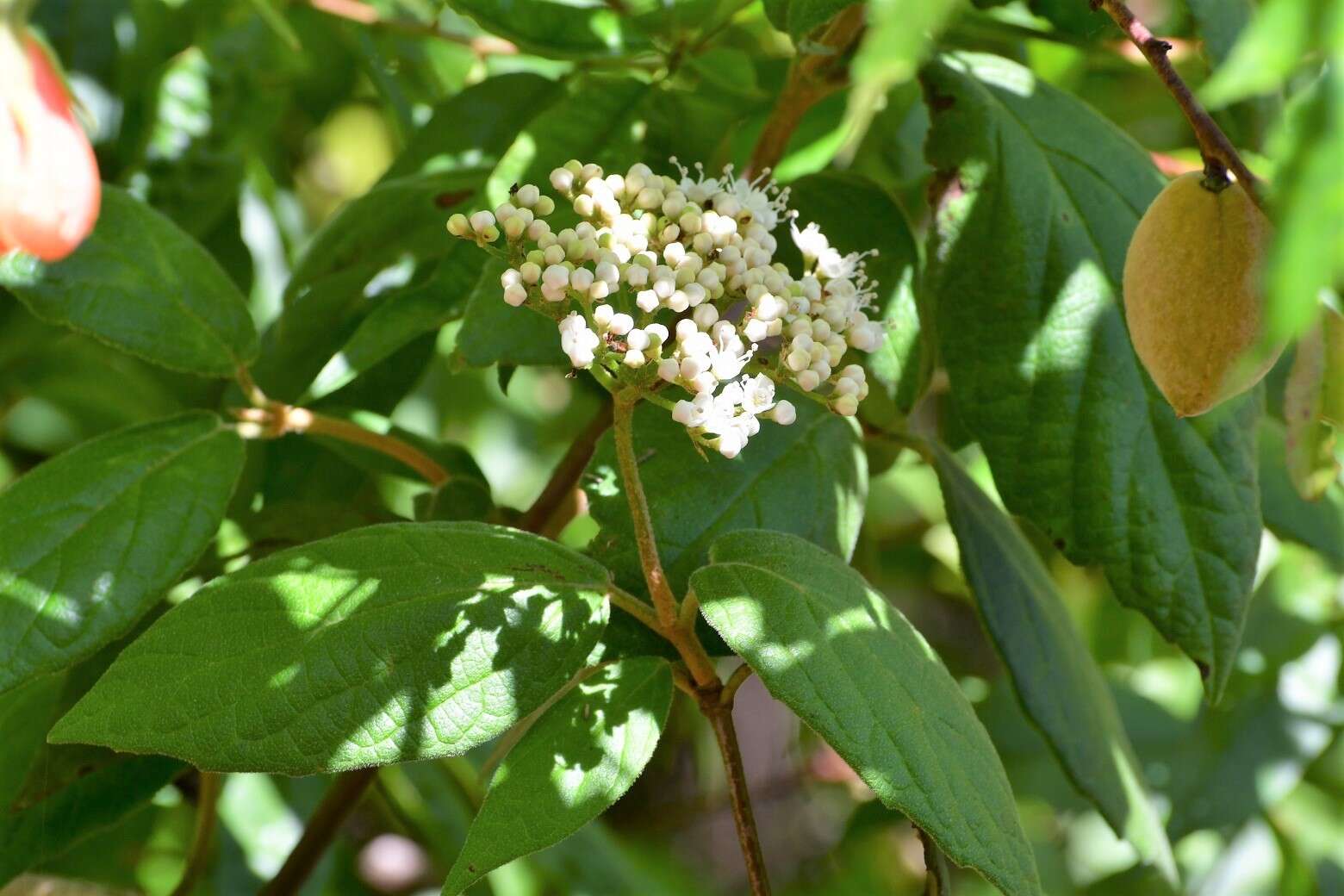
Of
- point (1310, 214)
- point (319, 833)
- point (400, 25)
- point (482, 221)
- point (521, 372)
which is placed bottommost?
point (521, 372)

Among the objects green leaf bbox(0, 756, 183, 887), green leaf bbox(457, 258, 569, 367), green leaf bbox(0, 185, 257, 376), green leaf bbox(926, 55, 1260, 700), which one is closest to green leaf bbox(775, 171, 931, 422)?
green leaf bbox(926, 55, 1260, 700)

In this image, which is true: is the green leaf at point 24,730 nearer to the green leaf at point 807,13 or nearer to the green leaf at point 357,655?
the green leaf at point 357,655

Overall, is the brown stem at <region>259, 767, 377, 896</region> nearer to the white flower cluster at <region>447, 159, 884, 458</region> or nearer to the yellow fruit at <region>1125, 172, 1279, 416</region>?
the white flower cluster at <region>447, 159, 884, 458</region>

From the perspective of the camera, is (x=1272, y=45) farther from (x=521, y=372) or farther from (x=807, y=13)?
(x=521, y=372)

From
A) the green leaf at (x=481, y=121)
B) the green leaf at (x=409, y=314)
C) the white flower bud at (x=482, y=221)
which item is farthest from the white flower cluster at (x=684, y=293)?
the green leaf at (x=481, y=121)

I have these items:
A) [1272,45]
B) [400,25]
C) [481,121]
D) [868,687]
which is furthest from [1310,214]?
[400,25]

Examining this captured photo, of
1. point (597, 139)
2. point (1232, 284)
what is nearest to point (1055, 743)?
point (1232, 284)
